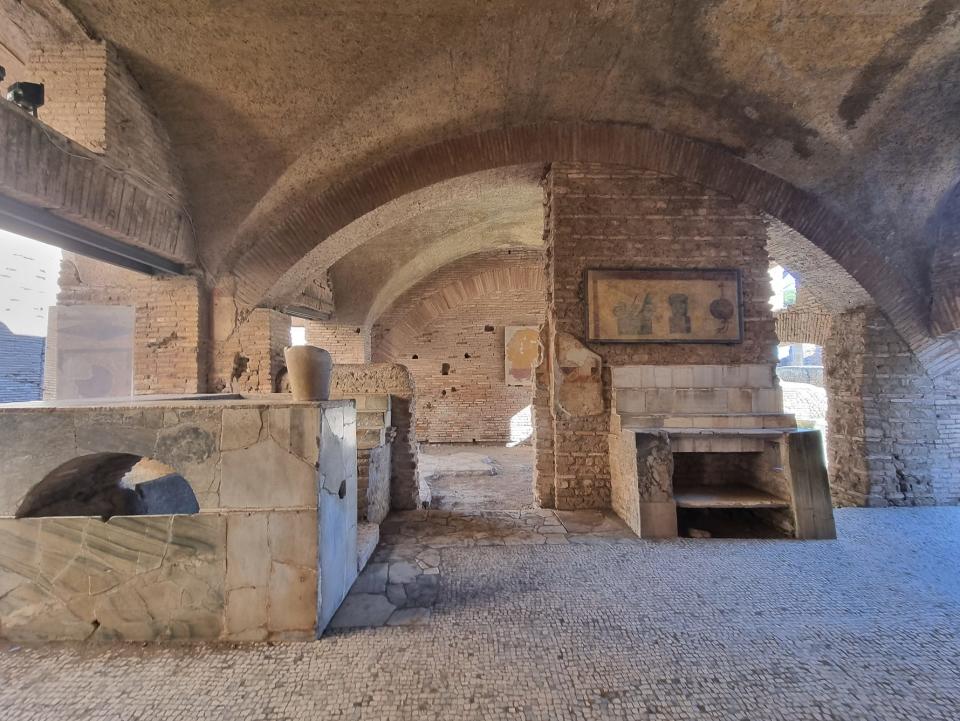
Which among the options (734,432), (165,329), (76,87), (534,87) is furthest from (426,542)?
(76,87)

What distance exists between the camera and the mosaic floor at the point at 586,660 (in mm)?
1688

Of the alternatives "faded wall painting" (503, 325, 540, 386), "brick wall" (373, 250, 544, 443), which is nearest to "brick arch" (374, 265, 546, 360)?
"brick wall" (373, 250, 544, 443)

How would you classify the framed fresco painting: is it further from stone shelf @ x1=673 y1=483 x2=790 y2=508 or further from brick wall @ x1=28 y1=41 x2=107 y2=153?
brick wall @ x1=28 y1=41 x2=107 y2=153

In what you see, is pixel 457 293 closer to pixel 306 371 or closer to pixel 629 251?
pixel 629 251

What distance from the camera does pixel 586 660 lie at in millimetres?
1962

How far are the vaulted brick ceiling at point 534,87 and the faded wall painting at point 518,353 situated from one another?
5.98 m

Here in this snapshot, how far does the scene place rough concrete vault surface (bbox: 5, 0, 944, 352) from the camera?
11.7ft

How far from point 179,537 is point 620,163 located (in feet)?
16.9

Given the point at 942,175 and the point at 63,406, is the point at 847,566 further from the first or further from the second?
the point at 63,406

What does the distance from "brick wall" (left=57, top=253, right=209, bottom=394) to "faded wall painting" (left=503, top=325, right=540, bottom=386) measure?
262 inches

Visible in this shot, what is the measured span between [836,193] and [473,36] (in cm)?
437

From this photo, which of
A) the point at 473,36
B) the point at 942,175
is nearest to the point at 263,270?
the point at 473,36

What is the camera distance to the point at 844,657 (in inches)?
78.4

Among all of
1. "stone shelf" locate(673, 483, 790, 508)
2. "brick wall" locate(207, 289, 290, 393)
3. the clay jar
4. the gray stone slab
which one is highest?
"brick wall" locate(207, 289, 290, 393)
